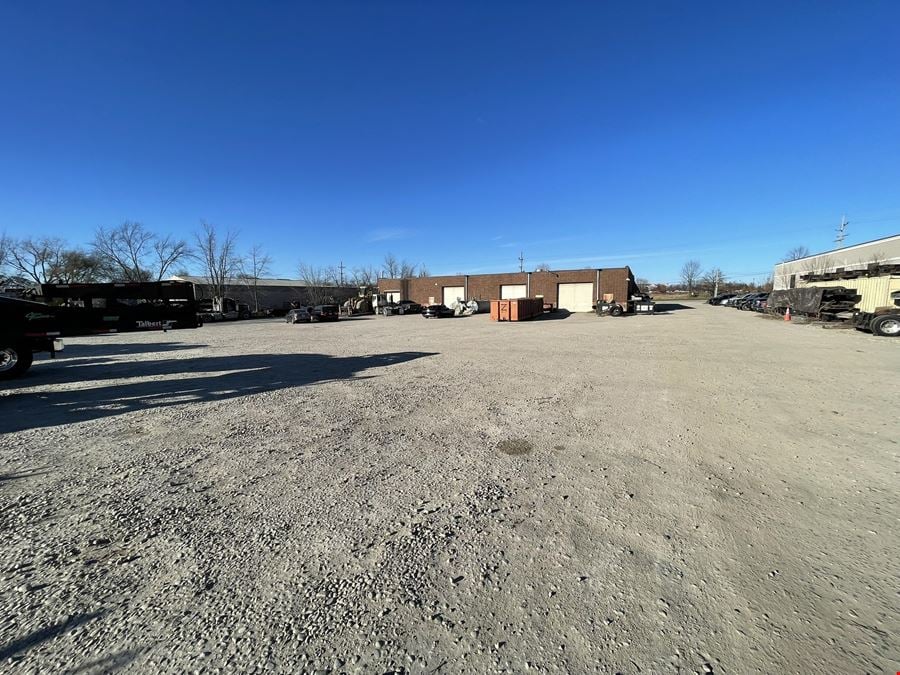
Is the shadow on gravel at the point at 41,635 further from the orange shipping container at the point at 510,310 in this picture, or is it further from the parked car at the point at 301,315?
the parked car at the point at 301,315

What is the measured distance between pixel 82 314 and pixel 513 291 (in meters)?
38.6

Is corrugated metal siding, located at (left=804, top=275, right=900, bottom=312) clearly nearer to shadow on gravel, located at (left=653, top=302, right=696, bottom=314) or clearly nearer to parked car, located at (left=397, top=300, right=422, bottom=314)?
shadow on gravel, located at (left=653, top=302, right=696, bottom=314)

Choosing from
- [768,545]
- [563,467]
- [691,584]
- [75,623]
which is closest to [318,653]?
[75,623]

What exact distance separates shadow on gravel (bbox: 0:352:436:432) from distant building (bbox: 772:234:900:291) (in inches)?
1495

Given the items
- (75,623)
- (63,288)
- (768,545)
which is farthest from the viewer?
(63,288)

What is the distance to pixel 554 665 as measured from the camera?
1.85 m

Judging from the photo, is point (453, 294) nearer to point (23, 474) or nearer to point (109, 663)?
point (23, 474)

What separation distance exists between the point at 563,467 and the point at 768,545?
68.6 inches

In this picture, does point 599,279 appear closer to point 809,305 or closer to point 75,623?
point 809,305

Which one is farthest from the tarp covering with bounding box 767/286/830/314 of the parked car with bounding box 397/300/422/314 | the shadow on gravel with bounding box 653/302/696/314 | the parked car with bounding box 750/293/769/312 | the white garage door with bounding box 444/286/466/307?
the parked car with bounding box 397/300/422/314

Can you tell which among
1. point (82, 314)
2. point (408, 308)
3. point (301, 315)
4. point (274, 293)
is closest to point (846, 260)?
point (408, 308)

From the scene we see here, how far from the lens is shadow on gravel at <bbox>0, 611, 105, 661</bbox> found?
75.2 inches

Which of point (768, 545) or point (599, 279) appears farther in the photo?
point (599, 279)

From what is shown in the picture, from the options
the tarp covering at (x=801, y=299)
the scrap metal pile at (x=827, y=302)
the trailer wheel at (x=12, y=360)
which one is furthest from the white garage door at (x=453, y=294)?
the trailer wheel at (x=12, y=360)
